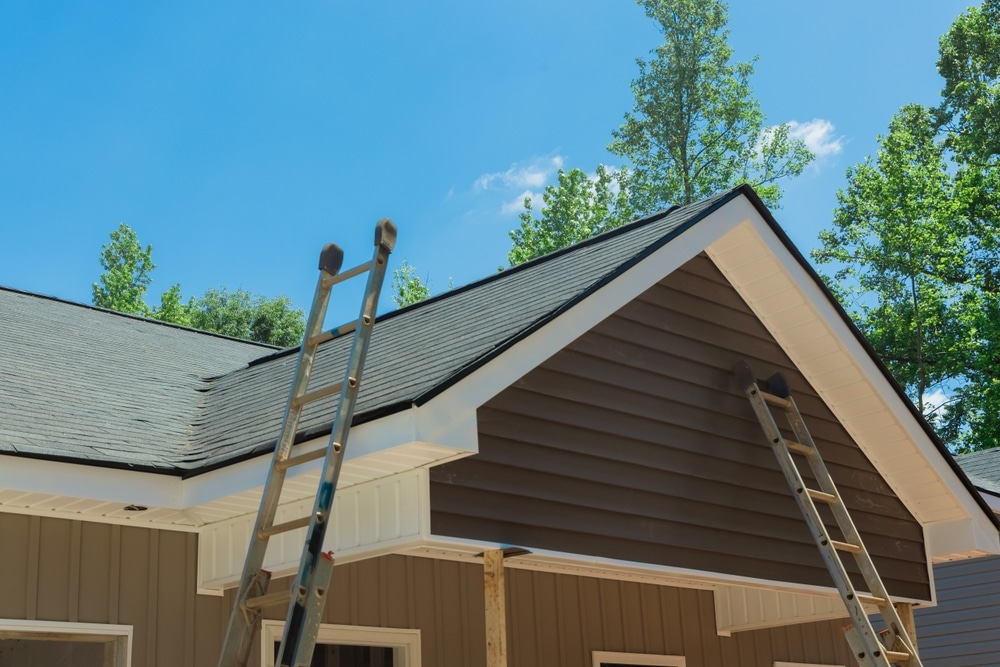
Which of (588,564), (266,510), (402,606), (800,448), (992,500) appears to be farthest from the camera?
(992,500)

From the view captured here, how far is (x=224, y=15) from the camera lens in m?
62.8

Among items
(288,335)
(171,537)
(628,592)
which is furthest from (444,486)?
(288,335)

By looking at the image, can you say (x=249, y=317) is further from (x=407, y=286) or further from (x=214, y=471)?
(x=214, y=471)

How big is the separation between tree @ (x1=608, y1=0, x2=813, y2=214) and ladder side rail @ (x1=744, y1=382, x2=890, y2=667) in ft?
92.5

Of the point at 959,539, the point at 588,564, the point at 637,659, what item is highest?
the point at 959,539

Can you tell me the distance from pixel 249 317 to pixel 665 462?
1419 inches

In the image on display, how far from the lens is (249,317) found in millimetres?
42000

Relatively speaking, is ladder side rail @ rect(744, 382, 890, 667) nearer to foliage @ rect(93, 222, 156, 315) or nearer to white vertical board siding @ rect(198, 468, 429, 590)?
white vertical board siding @ rect(198, 468, 429, 590)

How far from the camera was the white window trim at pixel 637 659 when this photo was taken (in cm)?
966

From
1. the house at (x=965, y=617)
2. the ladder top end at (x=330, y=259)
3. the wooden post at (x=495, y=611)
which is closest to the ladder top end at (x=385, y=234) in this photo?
the ladder top end at (x=330, y=259)

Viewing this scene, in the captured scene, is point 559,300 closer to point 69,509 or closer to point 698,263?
point 698,263

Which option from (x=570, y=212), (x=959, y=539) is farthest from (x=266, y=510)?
(x=570, y=212)

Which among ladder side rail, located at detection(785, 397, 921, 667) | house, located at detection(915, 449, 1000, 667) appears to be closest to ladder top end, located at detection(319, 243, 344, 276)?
ladder side rail, located at detection(785, 397, 921, 667)

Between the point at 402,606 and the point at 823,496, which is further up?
the point at 823,496
